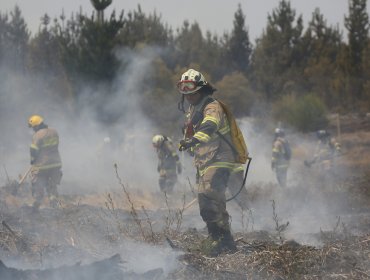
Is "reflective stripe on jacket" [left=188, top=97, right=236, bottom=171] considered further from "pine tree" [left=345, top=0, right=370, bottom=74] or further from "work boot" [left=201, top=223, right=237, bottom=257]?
"pine tree" [left=345, top=0, right=370, bottom=74]

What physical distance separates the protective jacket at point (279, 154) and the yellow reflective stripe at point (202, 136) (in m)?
10.3

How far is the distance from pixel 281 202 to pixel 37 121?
211 inches

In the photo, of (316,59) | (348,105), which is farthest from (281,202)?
(316,59)

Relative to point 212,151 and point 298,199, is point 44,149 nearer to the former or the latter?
point 298,199

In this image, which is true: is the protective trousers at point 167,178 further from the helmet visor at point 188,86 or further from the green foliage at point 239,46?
the green foliage at point 239,46

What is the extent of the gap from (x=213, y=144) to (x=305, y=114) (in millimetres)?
21522

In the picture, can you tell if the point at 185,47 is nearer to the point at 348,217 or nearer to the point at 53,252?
the point at 348,217

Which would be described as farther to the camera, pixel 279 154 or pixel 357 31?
pixel 357 31

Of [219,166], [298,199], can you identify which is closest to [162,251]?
[219,166]

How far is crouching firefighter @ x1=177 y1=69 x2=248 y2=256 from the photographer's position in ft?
19.7

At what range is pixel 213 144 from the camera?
6.24m

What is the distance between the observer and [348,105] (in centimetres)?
3072

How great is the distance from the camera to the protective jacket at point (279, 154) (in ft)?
52.6

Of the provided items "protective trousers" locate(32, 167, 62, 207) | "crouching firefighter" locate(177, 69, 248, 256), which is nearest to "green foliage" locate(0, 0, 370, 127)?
"protective trousers" locate(32, 167, 62, 207)
